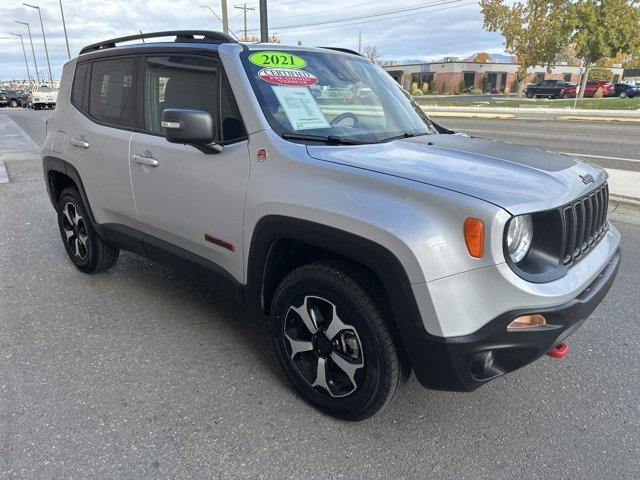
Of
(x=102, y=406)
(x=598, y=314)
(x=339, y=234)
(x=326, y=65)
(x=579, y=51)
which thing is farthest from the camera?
(x=579, y=51)

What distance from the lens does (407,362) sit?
8.07 feet

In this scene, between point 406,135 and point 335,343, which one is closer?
point 335,343

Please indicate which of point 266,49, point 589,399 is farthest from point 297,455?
point 266,49

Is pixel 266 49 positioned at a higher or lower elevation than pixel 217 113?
higher

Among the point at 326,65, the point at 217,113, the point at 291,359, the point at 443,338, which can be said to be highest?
the point at 326,65

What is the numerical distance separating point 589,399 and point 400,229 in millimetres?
1679

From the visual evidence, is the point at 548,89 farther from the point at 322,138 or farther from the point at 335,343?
the point at 335,343

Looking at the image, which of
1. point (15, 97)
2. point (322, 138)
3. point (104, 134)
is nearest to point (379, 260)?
point (322, 138)

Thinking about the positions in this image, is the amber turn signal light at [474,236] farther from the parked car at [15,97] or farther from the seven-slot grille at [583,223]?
the parked car at [15,97]

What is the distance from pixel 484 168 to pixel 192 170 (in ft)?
5.51

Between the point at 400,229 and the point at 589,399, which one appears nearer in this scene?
the point at 400,229

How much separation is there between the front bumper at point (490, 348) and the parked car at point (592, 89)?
4685cm

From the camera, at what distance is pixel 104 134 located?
3.86m

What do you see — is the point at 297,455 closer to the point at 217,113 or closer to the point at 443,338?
the point at 443,338
